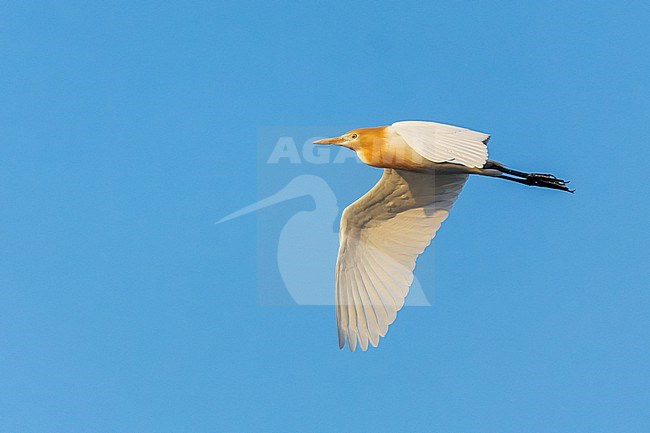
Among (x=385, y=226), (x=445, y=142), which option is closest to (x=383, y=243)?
(x=385, y=226)

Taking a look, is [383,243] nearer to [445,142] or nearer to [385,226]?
[385,226]

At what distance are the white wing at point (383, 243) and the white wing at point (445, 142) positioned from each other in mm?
1344

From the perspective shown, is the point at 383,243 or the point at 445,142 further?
the point at 383,243

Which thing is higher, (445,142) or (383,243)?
(445,142)

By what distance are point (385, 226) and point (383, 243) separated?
10.0 inches

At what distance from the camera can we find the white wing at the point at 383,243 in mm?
14688

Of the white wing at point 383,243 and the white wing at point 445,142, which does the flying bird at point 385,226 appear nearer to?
the white wing at point 383,243

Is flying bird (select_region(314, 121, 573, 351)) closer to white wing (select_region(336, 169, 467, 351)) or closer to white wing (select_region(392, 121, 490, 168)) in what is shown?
white wing (select_region(336, 169, 467, 351))

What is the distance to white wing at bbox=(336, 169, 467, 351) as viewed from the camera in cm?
1469

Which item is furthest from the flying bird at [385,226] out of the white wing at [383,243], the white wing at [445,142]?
the white wing at [445,142]

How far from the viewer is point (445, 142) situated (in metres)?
12.6

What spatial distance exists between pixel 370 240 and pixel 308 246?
1.36m

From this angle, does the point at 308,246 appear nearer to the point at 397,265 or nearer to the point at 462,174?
the point at 397,265

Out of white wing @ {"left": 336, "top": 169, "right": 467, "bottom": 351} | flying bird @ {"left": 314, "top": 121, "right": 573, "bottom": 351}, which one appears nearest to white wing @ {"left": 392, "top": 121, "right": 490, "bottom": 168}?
flying bird @ {"left": 314, "top": 121, "right": 573, "bottom": 351}
